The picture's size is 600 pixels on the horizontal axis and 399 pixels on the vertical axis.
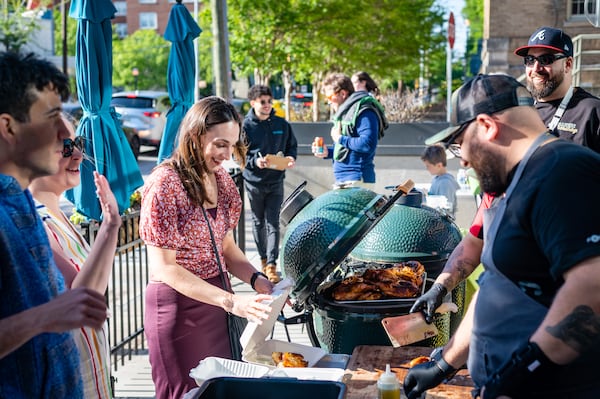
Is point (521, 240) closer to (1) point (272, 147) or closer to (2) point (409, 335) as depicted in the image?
(2) point (409, 335)

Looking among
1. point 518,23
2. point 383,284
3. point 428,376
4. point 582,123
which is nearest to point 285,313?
point 383,284

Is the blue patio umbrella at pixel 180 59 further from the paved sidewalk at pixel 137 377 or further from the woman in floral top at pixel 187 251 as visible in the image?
the woman in floral top at pixel 187 251

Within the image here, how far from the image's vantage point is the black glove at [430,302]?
3.31m

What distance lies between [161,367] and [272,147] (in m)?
5.62

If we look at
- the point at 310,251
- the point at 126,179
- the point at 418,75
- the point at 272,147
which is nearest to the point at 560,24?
the point at 418,75

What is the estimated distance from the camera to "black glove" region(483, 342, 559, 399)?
2062 millimetres

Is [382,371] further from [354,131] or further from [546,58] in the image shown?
[354,131]

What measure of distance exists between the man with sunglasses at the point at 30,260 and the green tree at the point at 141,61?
195ft

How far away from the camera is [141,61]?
6066cm

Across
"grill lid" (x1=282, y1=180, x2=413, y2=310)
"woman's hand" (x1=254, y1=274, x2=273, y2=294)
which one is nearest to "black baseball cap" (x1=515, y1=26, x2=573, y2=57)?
"grill lid" (x1=282, y1=180, x2=413, y2=310)

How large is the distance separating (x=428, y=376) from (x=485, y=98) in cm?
108

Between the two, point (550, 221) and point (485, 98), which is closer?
point (550, 221)

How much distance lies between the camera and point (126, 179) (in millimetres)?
6301

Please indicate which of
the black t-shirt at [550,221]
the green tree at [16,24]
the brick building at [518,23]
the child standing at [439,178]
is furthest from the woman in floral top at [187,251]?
the green tree at [16,24]
